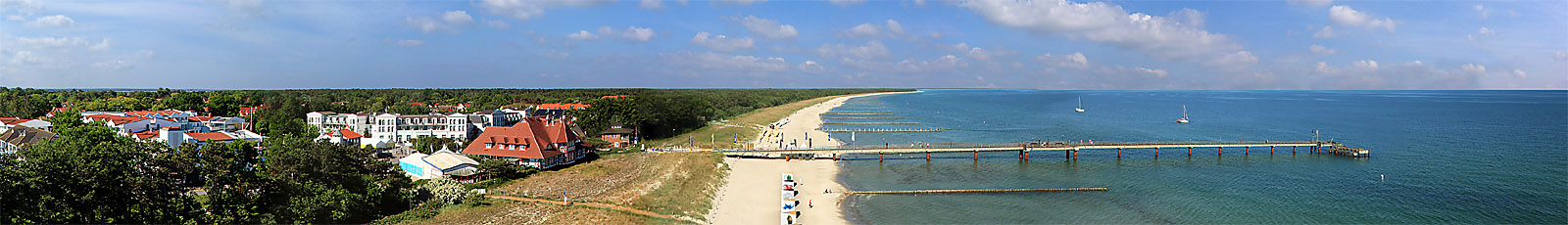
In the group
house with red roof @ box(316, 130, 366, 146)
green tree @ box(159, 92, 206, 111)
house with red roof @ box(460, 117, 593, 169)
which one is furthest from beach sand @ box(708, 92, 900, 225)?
green tree @ box(159, 92, 206, 111)

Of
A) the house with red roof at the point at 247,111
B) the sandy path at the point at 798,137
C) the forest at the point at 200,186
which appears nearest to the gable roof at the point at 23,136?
the forest at the point at 200,186

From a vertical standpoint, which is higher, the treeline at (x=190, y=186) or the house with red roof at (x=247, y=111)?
the house with red roof at (x=247, y=111)

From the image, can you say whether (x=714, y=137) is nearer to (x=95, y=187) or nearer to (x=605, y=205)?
(x=605, y=205)

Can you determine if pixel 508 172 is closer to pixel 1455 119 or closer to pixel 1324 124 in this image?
pixel 1324 124

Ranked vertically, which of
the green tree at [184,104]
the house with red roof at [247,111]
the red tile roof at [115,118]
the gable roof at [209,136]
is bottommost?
the gable roof at [209,136]

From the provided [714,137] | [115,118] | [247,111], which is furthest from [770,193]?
[247,111]

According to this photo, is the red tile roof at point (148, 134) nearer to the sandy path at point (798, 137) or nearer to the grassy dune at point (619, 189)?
the grassy dune at point (619, 189)

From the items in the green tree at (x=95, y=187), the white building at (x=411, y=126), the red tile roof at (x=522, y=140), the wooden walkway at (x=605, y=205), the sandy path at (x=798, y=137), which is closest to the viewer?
the green tree at (x=95, y=187)

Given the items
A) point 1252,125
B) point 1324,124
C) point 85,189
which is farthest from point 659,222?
point 1324,124
